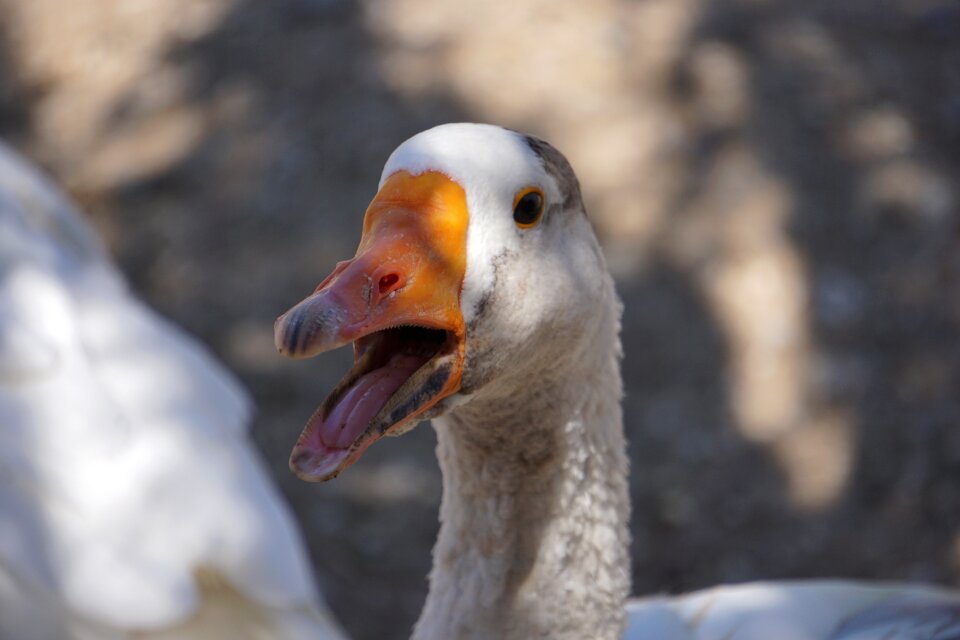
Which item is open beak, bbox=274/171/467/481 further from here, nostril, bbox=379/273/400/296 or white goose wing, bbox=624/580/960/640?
white goose wing, bbox=624/580/960/640

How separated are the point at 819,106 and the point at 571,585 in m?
2.86

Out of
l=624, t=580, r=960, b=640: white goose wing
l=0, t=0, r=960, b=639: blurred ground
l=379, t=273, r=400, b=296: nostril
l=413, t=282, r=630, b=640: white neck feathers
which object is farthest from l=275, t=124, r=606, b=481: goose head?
l=0, t=0, r=960, b=639: blurred ground

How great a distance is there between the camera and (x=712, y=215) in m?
3.82

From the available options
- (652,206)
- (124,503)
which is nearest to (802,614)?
(124,503)

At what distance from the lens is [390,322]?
4.32 feet

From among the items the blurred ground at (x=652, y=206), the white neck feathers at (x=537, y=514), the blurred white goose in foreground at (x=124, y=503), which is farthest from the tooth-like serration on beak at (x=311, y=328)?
the blurred ground at (x=652, y=206)

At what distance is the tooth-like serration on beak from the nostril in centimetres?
7

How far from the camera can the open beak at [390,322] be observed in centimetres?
128

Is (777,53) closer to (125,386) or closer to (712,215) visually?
(712,215)

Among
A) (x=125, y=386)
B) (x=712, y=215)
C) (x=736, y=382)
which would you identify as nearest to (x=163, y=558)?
(x=125, y=386)

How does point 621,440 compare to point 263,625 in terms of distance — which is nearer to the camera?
point 621,440

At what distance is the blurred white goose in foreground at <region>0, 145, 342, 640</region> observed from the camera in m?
2.12

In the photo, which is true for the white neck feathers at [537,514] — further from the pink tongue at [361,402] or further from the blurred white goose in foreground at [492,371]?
the pink tongue at [361,402]

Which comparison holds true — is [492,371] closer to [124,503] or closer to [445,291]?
[445,291]
